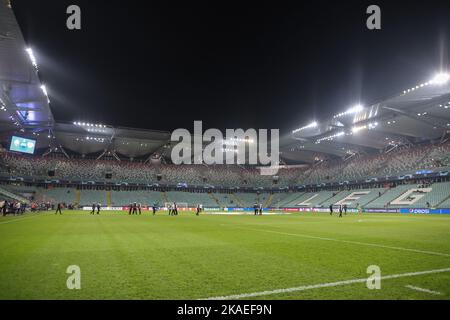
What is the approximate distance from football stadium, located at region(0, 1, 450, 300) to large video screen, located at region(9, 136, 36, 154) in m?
0.16

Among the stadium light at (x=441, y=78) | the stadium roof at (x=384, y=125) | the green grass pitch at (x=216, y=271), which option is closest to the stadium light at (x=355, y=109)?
the stadium roof at (x=384, y=125)

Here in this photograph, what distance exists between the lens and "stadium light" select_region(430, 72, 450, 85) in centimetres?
3446

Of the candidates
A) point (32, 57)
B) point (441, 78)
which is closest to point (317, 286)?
point (32, 57)

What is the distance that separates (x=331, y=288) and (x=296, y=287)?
61cm

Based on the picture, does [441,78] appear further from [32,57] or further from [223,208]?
[223,208]

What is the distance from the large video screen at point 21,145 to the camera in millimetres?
46875

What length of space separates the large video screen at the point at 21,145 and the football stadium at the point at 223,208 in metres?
0.16

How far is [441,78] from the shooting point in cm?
3512

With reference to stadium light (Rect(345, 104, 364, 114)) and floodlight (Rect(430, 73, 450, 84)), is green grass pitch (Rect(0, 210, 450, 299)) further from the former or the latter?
stadium light (Rect(345, 104, 364, 114))

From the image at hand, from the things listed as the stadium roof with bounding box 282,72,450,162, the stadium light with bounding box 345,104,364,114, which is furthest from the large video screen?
the stadium light with bounding box 345,104,364,114

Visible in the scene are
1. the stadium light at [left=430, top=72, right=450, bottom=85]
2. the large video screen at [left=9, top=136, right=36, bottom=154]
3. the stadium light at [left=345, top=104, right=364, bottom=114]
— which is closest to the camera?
the stadium light at [left=430, top=72, right=450, bottom=85]

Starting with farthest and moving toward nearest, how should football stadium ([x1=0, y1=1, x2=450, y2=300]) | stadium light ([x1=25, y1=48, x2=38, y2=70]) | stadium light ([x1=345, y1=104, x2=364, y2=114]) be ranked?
stadium light ([x1=345, y1=104, x2=364, y2=114]) < stadium light ([x1=25, y1=48, x2=38, y2=70]) < football stadium ([x1=0, y1=1, x2=450, y2=300])

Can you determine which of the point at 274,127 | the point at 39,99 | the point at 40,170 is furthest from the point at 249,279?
the point at 40,170

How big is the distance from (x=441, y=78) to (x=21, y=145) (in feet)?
199
